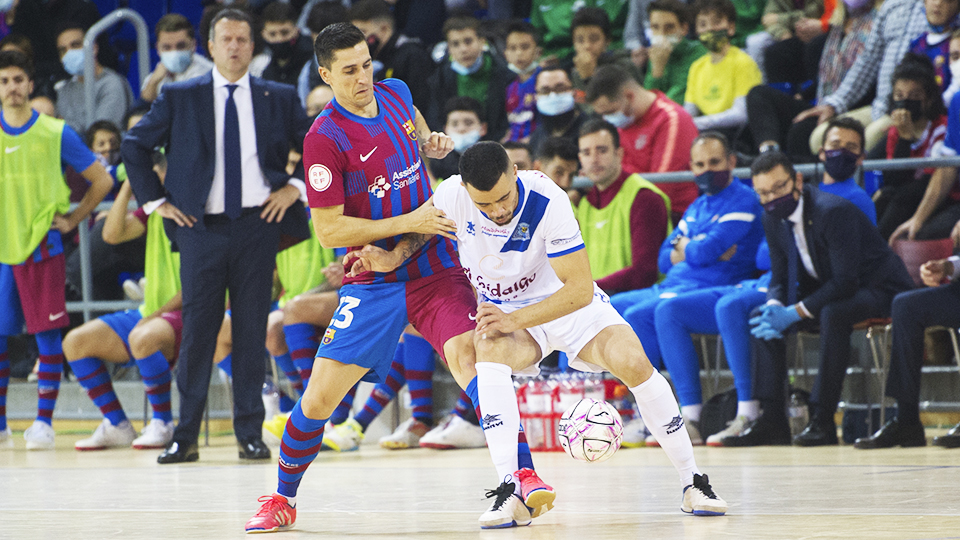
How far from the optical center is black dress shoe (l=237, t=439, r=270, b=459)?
6.87 meters

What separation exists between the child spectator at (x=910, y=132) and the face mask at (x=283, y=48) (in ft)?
18.6

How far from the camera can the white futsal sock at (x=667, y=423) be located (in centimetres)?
421

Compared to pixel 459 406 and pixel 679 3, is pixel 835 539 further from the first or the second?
pixel 679 3

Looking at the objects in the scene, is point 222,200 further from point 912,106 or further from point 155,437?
point 912,106

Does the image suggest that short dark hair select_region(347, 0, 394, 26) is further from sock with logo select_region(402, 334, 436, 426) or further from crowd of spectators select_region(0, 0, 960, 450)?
sock with logo select_region(402, 334, 436, 426)

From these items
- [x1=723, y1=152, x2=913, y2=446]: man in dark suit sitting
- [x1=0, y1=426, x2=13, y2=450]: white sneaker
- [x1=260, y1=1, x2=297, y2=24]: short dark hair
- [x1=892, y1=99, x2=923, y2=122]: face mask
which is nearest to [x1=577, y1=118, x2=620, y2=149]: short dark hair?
[x1=723, y1=152, x2=913, y2=446]: man in dark suit sitting

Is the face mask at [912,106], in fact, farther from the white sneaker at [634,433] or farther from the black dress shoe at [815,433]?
the white sneaker at [634,433]

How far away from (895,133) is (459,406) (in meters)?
3.57

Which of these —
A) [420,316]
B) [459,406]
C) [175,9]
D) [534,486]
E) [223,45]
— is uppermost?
[175,9]

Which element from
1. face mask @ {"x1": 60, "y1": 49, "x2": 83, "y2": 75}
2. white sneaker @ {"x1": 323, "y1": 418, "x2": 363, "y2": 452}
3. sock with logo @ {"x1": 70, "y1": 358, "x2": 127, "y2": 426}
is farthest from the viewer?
face mask @ {"x1": 60, "y1": 49, "x2": 83, "y2": 75}

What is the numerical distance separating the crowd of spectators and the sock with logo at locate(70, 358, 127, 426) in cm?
119

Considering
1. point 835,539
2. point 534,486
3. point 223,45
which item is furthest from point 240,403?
point 835,539

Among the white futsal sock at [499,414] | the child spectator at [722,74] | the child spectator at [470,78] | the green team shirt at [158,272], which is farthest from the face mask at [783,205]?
the green team shirt at [158,272]

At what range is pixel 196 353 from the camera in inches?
270
